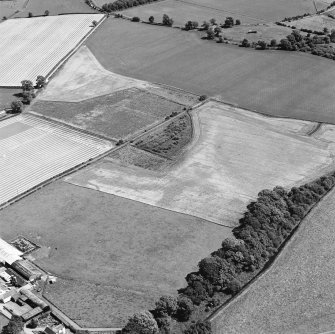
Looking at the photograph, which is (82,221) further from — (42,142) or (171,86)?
(171,86)

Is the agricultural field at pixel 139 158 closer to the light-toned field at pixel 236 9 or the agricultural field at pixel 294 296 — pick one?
the agricultural field at pixel 294 296

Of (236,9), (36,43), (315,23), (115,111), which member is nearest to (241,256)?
(115,111)

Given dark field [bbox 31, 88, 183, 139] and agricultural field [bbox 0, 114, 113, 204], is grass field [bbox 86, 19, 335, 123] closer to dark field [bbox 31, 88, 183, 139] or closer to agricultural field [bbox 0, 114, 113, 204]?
dark field [bbox 31, 88, 183, 139]

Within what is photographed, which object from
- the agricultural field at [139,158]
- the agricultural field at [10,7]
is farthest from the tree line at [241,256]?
the agricultural field at [10,7]

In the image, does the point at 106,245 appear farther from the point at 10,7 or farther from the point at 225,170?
the point at 10,7

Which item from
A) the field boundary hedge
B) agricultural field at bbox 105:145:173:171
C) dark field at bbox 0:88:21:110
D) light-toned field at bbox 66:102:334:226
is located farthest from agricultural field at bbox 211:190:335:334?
dark field at bbox 0:88:21:110
